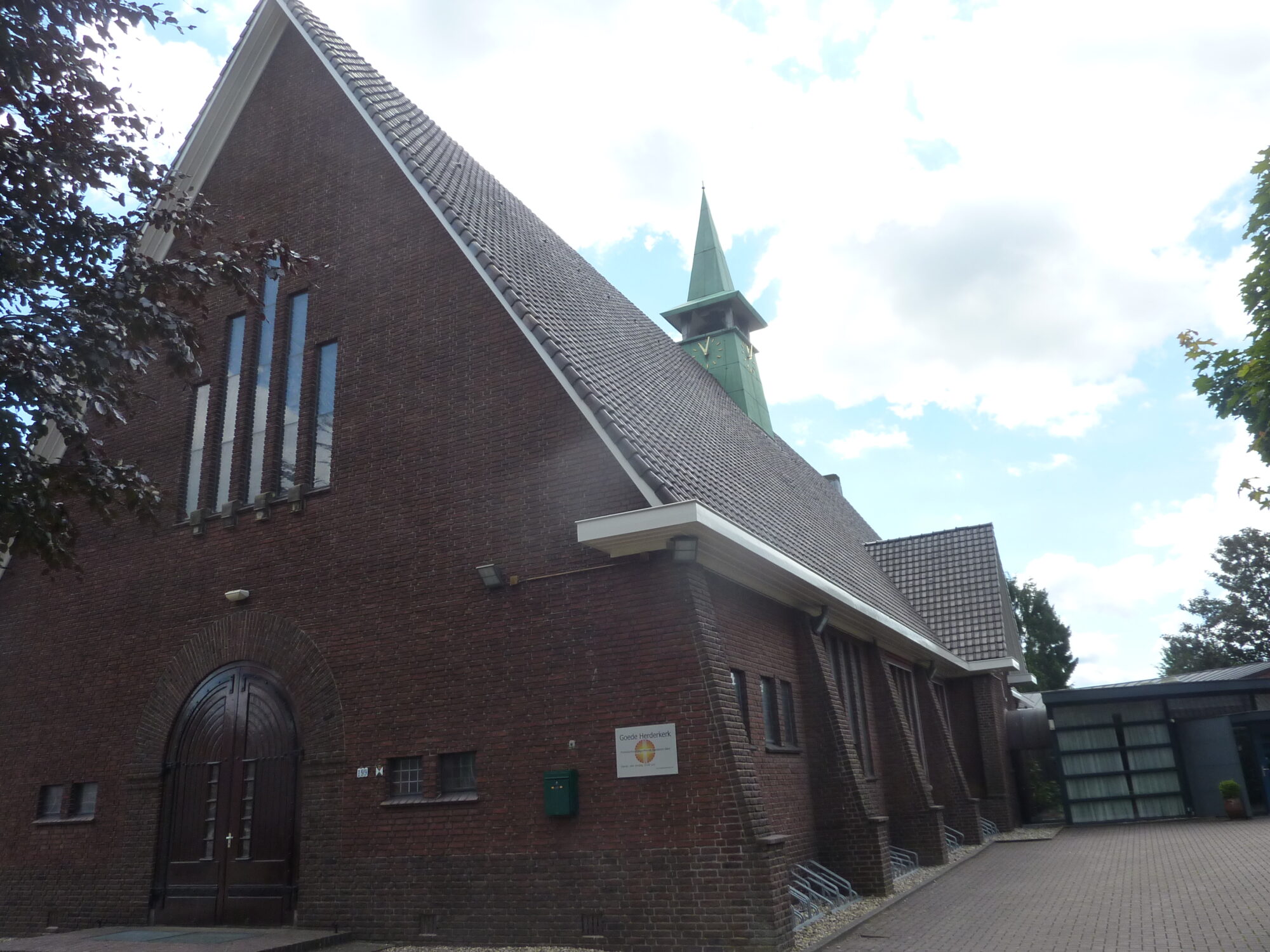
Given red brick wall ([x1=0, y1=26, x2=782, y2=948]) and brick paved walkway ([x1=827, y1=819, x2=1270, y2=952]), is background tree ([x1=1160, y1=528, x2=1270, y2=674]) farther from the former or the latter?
red brick wall ([x1=0, y1=26, x2=782, y2=948])

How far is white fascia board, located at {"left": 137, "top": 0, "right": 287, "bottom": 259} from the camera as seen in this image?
15.6 meters

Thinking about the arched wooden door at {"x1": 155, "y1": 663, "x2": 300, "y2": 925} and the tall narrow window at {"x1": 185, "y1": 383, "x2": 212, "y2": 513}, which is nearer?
the arched wooden door at {"x1": 155, "y1": 663, "x2": 300, "y2": 925}

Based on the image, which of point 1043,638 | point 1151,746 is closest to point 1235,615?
point 1043,638

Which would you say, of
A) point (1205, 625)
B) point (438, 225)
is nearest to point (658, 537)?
point (438, 225)

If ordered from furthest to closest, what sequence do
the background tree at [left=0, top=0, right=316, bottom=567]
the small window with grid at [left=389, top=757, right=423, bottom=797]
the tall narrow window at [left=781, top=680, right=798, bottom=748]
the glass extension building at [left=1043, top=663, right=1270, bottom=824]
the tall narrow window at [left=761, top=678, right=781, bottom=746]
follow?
1. the glass extension building at [left=1043, top=663, right=1270, bottom=824]
2. the tall narrow window at [left=781, top=680, right=798, bottom=748]
3. the tall narrow window at [left=761, top=678, right=781, bottom=746]
4. the small window with grid at [left=389, top=757, right=423, bottom=797]
5. the background tree at [left=0, top=0, right=316, bottom=567]

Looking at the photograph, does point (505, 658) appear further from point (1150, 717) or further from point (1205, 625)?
point (1205, 625)

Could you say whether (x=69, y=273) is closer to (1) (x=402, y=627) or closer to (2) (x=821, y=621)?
(1) (x=402, y=627)

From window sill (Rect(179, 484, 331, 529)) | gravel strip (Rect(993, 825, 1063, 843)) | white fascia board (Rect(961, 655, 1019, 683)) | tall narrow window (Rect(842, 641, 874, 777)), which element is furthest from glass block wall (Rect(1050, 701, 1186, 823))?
window sill (Rect(179, 484, 331, 529))

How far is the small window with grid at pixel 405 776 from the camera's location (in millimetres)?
11234

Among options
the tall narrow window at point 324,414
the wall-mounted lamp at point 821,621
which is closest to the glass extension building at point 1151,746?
the wall-mounted lamp at point 821,621

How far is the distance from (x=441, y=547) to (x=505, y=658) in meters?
1.62

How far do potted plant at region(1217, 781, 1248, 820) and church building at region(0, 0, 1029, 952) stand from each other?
947 centimetres

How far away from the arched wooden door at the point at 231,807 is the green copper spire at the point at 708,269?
20.9 meters

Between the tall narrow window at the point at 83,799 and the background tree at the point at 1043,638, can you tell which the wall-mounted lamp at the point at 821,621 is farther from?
the background tree at the point at 1043,638
